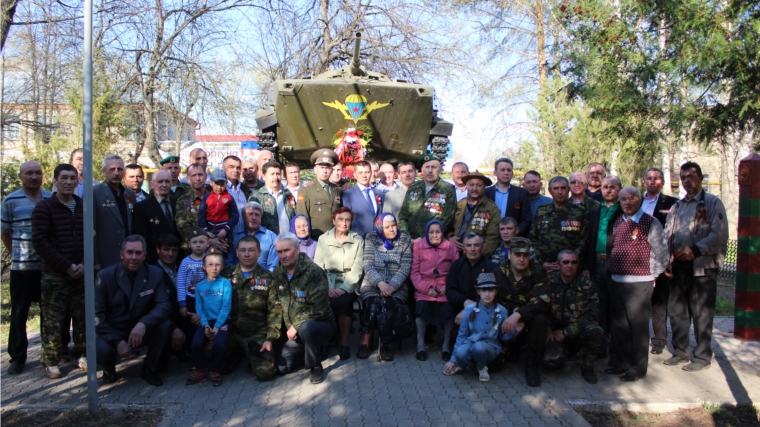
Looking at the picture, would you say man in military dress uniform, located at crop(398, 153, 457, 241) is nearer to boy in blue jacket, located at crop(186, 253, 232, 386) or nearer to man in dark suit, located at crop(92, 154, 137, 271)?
boy in blue jacket, located at crop(186, 253, 232, 386)

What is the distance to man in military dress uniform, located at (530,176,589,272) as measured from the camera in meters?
6.04

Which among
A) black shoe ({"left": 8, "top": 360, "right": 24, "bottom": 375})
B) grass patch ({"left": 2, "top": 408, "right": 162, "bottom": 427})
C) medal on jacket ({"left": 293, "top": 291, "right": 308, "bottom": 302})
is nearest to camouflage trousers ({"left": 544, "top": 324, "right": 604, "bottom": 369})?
medal on jacket ({"left": 293, "top": 291, "right": 308, "bottom": 302})

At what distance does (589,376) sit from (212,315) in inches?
129

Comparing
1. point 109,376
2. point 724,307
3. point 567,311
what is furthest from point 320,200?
point 724,307

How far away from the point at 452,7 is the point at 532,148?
556 cm

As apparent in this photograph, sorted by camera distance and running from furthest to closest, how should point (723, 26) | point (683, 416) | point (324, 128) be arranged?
point (324, 128) → point (723, 26) → point (683, 416)

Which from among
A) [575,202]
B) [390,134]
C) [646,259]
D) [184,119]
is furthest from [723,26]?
[184,119]

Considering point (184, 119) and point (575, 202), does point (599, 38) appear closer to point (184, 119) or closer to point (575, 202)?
point (575, 202)

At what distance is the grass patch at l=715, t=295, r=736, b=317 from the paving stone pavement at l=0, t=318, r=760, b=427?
293cm

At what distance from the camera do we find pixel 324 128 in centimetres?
1134

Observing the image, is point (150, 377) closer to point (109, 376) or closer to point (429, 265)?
point (109, 376)

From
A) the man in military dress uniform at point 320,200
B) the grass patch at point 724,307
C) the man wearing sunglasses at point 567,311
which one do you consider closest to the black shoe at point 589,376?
the man wearing sunglasses at point 567,311

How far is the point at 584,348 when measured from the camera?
18.1ft

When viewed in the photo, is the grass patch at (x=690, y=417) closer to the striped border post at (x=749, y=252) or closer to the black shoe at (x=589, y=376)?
the black shoe at (x=589, y=376)
